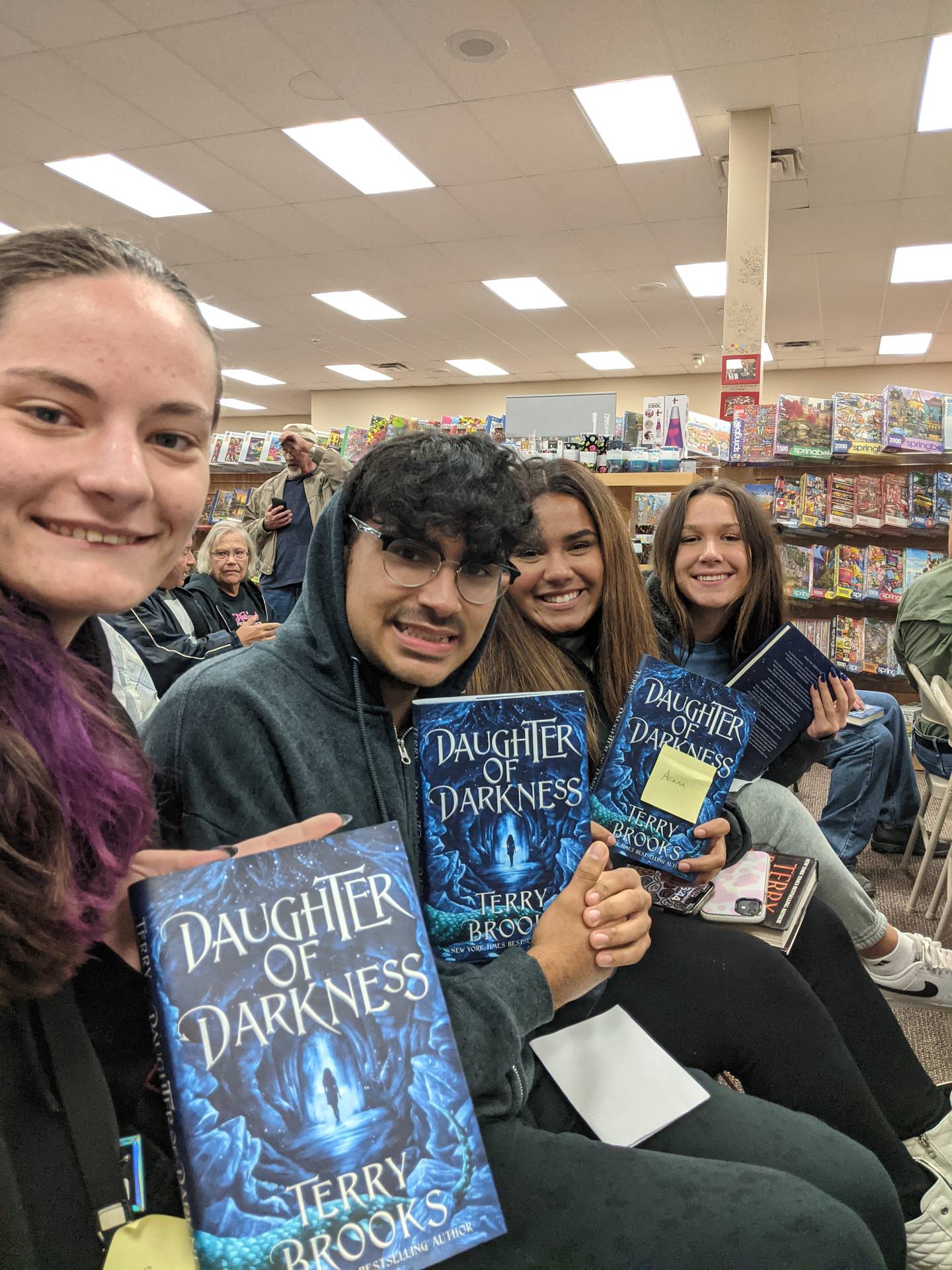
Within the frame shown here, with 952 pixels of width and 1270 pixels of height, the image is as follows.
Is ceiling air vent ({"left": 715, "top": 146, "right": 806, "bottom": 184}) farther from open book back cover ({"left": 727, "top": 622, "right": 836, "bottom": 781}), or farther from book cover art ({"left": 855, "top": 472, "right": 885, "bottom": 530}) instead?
open book back cover ({"left": 727, "top": 622, "right": 836, "bottom": 781})

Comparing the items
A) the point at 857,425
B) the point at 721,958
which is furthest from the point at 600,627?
the point at 857,425

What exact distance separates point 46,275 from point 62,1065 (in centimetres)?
63

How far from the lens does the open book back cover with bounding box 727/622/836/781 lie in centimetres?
187

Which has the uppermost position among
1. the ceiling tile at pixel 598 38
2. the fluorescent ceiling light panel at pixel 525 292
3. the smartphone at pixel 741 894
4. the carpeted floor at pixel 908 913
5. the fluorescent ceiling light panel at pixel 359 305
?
the fluorescent ceiling light panel at pixel 359 305

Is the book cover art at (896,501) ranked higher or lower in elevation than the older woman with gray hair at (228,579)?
higher

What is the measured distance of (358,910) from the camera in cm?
69

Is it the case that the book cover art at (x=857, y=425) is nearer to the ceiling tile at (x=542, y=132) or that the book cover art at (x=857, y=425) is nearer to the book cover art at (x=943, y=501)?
the book cover art at (x=943, y=501)

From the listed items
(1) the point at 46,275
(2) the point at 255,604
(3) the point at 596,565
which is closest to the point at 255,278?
(2) the point at 255,604

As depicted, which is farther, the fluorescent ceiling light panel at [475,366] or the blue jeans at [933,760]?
the fluorescent ceiling light panel at [475,366]

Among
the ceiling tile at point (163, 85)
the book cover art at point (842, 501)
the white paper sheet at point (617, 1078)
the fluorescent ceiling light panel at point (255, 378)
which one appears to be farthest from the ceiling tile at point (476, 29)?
the fluorescent ceiling light panel at point (255, 378)

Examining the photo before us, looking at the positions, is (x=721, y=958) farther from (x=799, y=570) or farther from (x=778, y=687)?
(x=799, y=570)

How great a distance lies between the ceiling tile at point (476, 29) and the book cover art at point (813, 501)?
241cm

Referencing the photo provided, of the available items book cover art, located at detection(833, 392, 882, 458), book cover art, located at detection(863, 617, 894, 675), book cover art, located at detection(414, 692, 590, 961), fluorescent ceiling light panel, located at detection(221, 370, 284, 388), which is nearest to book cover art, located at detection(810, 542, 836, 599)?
book cover art, located at detection(863, 617, 894, 675)

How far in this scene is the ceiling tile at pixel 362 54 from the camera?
3852 mm
